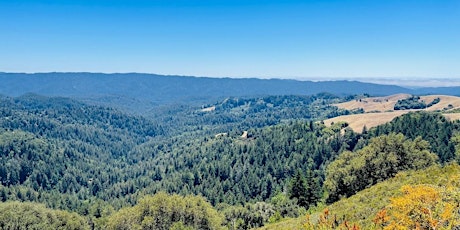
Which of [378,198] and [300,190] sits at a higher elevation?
→ [378,198]

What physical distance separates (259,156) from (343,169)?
11377 centimetres

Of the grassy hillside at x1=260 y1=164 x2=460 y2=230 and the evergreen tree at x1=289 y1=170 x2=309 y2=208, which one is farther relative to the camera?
the evergreen tree at x1=289 y1=170 x2=309 y2=208

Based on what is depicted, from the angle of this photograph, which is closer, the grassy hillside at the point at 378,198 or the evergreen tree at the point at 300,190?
the grassy hillside at the point at 378,198

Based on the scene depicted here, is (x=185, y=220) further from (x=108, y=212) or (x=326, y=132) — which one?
(x=326, y=132)

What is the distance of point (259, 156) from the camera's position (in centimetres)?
18462

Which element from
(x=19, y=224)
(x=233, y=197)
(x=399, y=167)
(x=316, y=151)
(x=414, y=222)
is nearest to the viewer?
(x=414, y=222)

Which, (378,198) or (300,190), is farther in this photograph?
(300,190)

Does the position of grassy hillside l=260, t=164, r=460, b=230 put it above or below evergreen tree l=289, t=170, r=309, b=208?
above

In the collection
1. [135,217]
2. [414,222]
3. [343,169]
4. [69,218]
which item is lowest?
[69,218]

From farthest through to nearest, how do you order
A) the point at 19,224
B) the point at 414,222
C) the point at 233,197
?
the point at 233,197, the point at 19,224, the point at 414,222

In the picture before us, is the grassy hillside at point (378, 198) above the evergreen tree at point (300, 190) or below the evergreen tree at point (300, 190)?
above

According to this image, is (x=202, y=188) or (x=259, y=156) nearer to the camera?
(x=202, y=188)

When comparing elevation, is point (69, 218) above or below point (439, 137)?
below

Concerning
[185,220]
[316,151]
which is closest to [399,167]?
[185,220]
